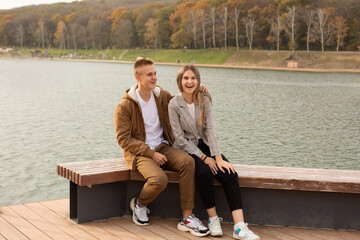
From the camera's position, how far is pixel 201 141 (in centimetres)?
494

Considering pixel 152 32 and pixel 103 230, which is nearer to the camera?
pixel 103 230

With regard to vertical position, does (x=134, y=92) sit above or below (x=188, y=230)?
above

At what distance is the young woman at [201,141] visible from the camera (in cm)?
443

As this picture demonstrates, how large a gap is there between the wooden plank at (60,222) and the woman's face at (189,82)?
172 centimetres

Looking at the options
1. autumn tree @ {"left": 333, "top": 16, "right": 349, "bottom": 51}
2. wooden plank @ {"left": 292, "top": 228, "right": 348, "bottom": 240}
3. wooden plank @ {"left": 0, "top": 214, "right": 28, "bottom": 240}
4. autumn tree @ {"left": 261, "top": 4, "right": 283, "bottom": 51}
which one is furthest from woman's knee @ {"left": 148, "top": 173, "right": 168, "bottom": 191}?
autumn tree @ {"left": 261, "top": 4, "right": 283, "bottom": 51}

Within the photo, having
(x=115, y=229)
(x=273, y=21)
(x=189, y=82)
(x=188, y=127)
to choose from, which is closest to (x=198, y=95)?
(x=189, y=82)

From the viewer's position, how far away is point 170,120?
483 centimetres

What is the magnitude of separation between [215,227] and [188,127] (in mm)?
1051

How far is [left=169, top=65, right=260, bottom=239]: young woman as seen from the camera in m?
4.43

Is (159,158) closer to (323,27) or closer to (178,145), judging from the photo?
(178,145)

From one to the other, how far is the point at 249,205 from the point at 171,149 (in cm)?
97

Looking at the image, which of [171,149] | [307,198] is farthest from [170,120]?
[307,198]

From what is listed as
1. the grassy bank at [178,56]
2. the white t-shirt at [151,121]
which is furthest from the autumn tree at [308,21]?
the white t-shirt at [151,121]

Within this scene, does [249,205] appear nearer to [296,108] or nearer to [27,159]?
[27,159]
